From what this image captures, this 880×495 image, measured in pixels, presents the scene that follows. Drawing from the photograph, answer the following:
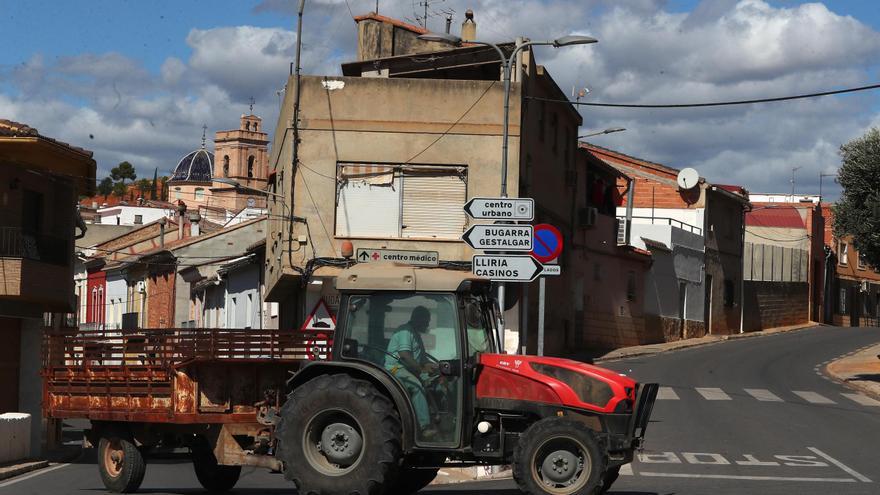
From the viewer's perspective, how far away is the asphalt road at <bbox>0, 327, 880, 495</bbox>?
Answer: 15547 millimetres

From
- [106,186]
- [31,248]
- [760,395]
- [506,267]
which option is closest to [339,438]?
[506,267]

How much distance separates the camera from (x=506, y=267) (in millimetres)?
15969

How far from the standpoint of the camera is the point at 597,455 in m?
11.0

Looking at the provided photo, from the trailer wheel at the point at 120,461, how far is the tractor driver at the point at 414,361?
4.14 metres

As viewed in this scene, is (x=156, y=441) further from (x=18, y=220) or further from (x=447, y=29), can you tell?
(x=447, y=29)

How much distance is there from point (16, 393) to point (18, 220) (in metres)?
3.83

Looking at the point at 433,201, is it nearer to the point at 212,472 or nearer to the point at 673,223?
the point at 212,472

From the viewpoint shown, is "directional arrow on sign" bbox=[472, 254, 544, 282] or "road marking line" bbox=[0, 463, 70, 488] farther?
"road marking line" bbox=[0, 463, 70, 488]

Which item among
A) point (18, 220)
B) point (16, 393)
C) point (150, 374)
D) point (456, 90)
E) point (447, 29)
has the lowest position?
point (16, 393)

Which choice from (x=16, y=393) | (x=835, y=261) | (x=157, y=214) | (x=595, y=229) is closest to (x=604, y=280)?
(x=595, y=229)

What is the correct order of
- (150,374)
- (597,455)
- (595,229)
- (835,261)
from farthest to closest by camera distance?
1. (835,261)
2. (595,229)
3. (150,374)
4. (597,455)

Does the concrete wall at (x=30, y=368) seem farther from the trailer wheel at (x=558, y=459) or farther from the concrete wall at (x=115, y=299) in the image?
the concrete wall at (x=115, y=299)

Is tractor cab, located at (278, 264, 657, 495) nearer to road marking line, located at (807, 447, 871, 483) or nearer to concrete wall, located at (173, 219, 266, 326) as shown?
road marking line, located at (807, 447, 871, 483)

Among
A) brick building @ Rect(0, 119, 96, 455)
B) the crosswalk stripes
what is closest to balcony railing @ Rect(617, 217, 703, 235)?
the crosswalk stripes
